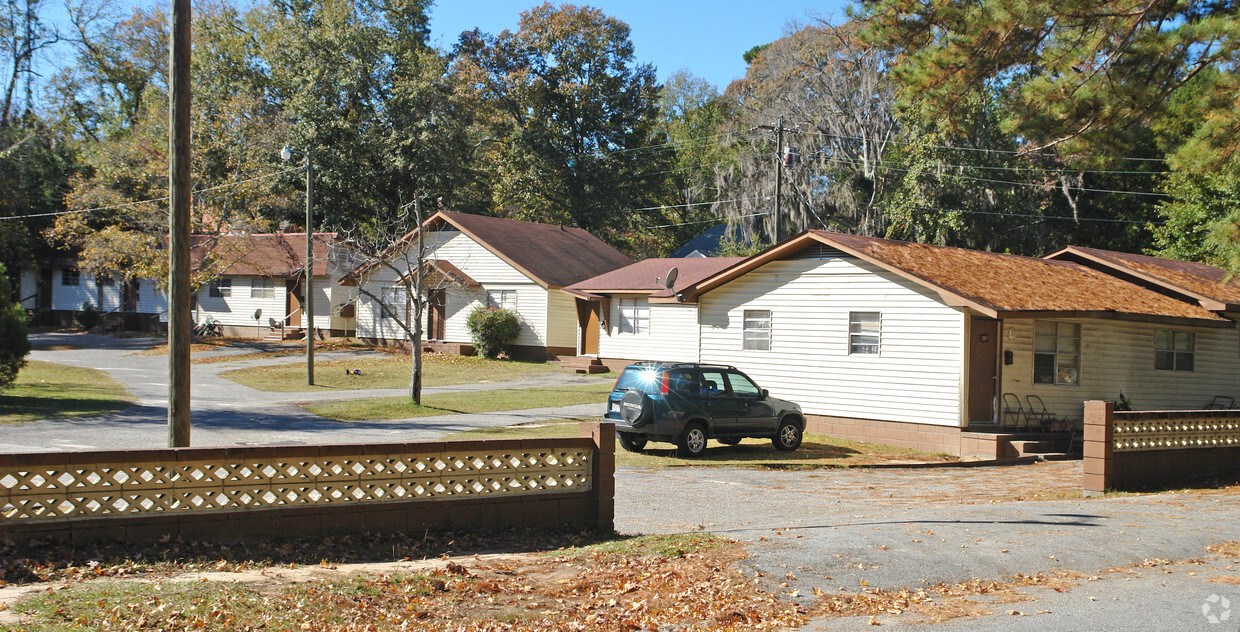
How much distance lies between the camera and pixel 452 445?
364 inches

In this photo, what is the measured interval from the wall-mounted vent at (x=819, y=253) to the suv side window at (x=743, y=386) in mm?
4820

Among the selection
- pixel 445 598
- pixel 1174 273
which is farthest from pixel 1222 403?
pixel 445 598

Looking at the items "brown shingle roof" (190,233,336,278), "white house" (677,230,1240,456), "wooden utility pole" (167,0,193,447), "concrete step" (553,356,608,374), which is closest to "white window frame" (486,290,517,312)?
"concrete step" (553,356,608,374)

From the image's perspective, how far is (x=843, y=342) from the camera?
21.7 metres

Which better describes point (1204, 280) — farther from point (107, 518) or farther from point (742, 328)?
point (107, 518)

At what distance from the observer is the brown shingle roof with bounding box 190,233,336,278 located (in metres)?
44.4

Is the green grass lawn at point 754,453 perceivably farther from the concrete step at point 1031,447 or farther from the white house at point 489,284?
the white house at point 489,284

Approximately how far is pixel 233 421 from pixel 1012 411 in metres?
16.9

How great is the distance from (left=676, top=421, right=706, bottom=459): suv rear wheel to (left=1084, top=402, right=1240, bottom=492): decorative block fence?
6393 millimetres

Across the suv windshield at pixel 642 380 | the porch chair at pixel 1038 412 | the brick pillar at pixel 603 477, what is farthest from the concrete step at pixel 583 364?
the brick pillar at pixel 603 477

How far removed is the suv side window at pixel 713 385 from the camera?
1773 centimetres

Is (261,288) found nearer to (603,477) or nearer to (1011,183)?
(1011,183)


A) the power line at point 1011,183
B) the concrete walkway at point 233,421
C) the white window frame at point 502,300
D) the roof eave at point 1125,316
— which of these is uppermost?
the power line at point 1011,183

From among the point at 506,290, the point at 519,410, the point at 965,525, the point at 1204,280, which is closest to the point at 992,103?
the point at 1204,280
